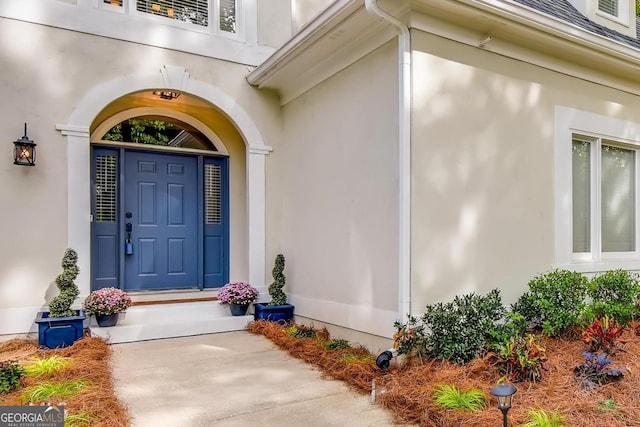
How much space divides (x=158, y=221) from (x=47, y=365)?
8.95ft

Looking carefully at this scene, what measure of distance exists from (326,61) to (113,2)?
2.67 metres

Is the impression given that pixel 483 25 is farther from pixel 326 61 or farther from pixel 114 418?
pixel 114 418

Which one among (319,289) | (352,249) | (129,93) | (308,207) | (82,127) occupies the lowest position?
(319,289)

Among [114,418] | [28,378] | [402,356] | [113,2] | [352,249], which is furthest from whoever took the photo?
[113,2]

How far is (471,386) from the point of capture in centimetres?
300

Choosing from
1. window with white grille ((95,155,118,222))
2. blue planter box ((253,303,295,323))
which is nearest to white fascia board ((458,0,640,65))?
blue planter box ((253,303,295,323))

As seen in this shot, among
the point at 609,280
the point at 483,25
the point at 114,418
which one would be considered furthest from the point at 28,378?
the point at 609,280

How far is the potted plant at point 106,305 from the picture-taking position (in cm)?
462

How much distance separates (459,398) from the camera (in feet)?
9.36

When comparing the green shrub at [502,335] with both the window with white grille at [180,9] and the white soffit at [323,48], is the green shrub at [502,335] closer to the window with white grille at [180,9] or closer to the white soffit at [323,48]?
the white soffit at [323,48]

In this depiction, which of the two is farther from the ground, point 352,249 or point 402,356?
point 352,249

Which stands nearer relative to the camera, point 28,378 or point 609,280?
point 28,378

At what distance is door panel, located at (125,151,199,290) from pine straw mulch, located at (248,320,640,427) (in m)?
2.91

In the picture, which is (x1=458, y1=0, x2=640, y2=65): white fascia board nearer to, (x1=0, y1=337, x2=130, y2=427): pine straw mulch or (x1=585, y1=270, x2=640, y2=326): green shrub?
(x1=585, y1=270, x2=640, y2=326): green shrub
